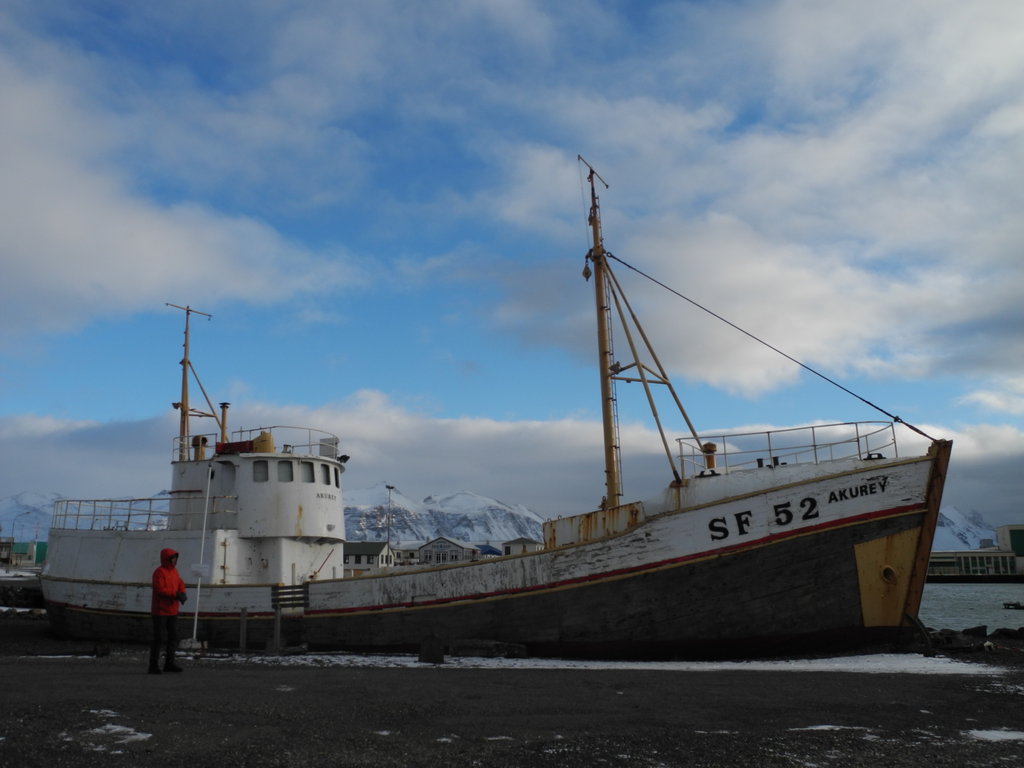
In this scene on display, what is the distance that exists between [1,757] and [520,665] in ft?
32.4

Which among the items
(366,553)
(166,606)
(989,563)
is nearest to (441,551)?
(366,553)

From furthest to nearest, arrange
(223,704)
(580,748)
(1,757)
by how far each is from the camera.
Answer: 1. (223,704)
2. (580,748)
3. (1,757)

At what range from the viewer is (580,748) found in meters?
6.09

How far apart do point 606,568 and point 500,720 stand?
8.51 metres

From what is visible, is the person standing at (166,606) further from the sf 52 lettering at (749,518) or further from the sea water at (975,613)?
the sea water at (975,613)

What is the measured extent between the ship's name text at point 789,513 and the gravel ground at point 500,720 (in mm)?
3819

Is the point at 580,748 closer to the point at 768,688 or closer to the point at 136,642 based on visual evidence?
the point at 768,688

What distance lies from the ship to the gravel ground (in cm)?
354

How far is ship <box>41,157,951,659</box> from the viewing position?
1446 centimetres

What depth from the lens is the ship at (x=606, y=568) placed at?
14.5 metres

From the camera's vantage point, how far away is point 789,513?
14.6m

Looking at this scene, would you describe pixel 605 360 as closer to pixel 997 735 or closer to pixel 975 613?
pixel 997 735

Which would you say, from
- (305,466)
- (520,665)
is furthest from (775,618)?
(305,466)

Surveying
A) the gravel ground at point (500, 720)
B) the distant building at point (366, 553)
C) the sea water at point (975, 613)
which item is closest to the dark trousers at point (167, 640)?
the gravel ground at point (500, 720)
